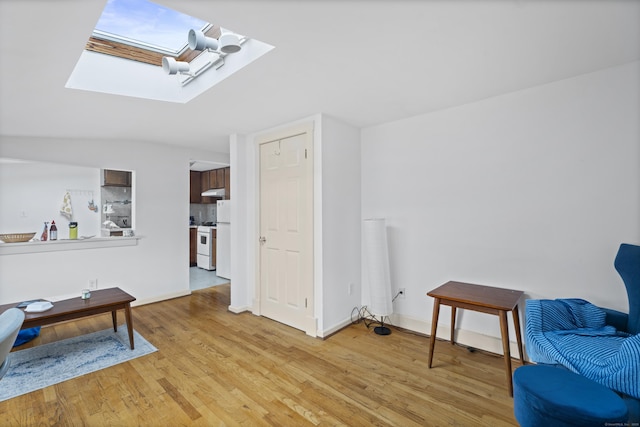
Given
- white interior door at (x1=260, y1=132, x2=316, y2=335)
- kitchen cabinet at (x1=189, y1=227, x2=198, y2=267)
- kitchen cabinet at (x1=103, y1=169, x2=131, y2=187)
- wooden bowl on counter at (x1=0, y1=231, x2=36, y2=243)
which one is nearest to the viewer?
white interior door at (x1=260, y1=132, x2=316, y2=335)

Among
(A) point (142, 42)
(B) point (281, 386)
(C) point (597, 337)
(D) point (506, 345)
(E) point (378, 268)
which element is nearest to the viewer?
(C) point (597, 337)

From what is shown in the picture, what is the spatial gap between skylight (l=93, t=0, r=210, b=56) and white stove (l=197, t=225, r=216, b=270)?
165 inches

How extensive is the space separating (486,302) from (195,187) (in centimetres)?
654

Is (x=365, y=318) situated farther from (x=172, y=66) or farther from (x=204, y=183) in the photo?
(x=204, y=183)

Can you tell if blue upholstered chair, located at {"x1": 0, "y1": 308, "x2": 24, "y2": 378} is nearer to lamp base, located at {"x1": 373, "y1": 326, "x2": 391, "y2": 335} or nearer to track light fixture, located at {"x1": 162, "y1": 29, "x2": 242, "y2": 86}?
track light fixture, located at {"x1": 162, "y1": 29, "x2": 242, "y2": 86}

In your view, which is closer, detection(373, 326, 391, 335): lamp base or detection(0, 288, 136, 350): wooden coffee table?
detection(0, 288, 136, 350): wooden coffee table

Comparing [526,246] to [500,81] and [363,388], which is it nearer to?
[500,81]

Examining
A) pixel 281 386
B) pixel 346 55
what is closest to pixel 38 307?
pixel 281 386

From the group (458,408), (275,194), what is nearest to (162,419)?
(458,408)

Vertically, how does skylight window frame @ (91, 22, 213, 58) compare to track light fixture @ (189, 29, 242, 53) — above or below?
above

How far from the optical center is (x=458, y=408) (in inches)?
74.4

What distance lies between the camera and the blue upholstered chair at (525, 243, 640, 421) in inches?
54.9

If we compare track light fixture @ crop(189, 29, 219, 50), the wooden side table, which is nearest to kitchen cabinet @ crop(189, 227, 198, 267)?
track light fixture @ crop(189, 29, 219, 50)

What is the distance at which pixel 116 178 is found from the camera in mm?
4281
